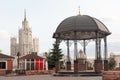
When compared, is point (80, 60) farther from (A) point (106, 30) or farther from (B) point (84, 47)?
(A) point (106, 30)

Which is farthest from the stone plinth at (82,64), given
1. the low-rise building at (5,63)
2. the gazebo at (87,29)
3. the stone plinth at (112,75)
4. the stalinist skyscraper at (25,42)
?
the stalinist skyscraper at (25,42)

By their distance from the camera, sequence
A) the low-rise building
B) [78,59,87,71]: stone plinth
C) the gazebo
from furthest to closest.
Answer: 1. the low-rise building
2. [78,59,87,71]: stone plinth
3. the gazebo

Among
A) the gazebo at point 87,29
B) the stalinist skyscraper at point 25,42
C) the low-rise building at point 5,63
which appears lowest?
the low-rise building at point 5,63

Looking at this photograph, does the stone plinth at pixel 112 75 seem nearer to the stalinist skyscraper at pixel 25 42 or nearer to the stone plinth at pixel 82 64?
the stone plinth at pixel 82 64

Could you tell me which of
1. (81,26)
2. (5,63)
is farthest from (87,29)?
(5,63)

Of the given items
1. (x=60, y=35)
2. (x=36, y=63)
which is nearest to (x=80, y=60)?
(x=60, y=35)

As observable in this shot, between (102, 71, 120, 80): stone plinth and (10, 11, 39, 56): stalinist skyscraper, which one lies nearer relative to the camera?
(102, 71, 120, 80): stone plinth

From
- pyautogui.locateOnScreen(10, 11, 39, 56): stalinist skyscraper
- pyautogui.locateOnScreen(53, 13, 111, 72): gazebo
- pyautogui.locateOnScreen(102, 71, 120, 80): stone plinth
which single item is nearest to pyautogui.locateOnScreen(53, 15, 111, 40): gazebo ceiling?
pyautogui.locateOnScreen(53, 13, 111, 72): gazebo

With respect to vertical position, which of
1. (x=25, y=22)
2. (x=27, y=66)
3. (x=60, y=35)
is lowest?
(x=27, y=66)

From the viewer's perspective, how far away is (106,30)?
30.2 m

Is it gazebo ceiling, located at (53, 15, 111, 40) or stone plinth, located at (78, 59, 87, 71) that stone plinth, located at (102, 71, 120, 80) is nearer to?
gazebo ceiling, located at (53, 15, 111, 40)

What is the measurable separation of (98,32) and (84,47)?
555cm

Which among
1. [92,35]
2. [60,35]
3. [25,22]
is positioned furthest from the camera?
[25,22]

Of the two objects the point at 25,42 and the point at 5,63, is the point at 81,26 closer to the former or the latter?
the point at 5,63
